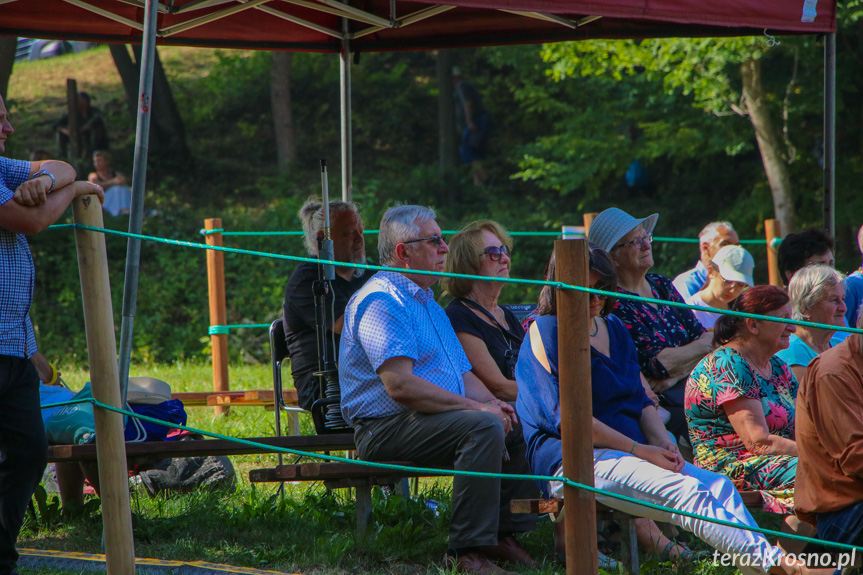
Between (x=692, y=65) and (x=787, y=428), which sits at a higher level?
(x=692, y=65)

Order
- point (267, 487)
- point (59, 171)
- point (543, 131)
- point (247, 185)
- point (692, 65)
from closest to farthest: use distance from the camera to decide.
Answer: point (59, 171)
point (267, 487)
point (692, 65)
point (247, 185)
point (543, 131)

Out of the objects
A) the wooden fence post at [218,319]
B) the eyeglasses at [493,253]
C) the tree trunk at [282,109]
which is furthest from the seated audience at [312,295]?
the tree trunk at [282,109]

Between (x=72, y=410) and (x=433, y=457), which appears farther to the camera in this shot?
(x=72, y=410)

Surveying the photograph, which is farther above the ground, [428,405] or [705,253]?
[705,253]

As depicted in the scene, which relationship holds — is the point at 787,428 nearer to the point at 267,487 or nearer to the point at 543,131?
the point at 267,487

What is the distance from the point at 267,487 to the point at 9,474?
2.08 metres

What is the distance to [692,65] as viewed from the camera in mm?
11117

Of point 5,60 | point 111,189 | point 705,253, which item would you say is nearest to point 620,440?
point 705,253

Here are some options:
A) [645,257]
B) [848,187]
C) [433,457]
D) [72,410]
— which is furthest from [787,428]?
[848,187]

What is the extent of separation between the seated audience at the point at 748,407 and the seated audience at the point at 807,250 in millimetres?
1263

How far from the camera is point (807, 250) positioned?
17.5ft

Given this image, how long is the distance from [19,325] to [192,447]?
3.15 feet

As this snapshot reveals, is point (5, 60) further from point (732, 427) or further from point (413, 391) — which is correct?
point (732, 427)

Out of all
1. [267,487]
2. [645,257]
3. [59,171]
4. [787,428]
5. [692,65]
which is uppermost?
[692,65]
